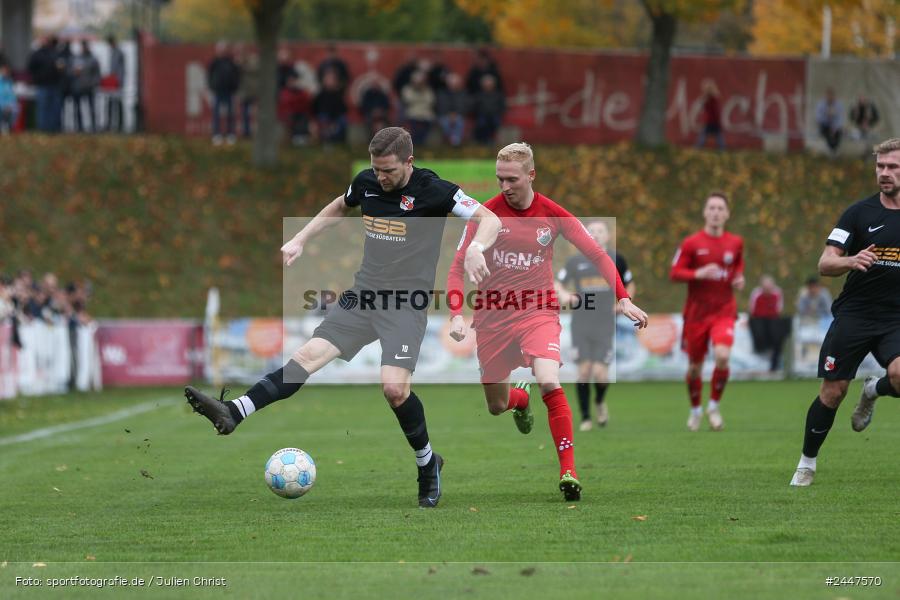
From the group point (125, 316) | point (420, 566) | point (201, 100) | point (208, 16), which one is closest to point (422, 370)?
point (125, 316)

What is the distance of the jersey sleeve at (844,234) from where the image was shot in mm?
9047

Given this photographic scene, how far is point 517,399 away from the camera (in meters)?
10.2

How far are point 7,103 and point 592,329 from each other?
74.4ft

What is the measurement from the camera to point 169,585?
625cm

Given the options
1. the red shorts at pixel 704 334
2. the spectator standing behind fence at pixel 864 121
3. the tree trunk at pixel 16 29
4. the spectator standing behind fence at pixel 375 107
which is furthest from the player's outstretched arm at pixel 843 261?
the tree trunk at pixel 16 29

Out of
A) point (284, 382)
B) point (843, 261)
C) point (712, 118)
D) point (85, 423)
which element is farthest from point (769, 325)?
point (284, 382)

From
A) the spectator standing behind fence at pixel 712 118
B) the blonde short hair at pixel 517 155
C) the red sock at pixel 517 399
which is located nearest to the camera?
the blonde short hair at pixel 517 155

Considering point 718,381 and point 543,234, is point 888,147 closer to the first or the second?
point 543,234

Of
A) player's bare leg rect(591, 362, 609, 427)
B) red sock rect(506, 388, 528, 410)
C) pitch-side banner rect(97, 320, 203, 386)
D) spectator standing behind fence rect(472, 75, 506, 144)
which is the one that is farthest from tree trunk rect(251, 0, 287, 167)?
red sock rect(506, 388, 528, 410)

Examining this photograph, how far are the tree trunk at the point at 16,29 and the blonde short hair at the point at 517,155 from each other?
31404 millimetres

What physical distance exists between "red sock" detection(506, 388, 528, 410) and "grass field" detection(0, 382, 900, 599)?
59 centimetres

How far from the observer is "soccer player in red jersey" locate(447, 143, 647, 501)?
9102 millimetres

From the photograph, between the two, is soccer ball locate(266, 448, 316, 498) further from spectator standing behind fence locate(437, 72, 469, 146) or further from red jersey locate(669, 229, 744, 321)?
spectator standing behind fence locate(437, 72, 469, 146)

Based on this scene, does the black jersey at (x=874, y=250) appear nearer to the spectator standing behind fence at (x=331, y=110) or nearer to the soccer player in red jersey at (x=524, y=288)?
the soccer player in red jersey at (x=524, y=288)
